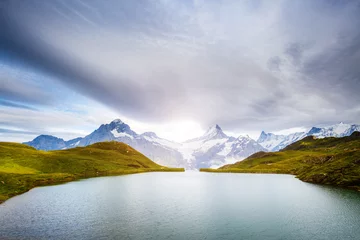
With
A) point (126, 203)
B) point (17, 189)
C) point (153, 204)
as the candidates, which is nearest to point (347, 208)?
point (153, 204)

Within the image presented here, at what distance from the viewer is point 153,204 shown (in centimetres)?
7200

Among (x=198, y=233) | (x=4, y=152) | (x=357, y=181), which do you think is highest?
(x=4, y=152)

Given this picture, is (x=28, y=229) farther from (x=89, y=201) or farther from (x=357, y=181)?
(x=357, y=181)

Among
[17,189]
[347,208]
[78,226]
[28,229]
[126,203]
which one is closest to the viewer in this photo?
[28,229]

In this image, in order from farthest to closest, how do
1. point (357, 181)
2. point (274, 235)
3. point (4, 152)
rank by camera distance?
1. point (4, 152)
2. point (357, 181)
3. point (274, 235)

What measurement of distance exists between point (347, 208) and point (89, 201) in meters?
79.2

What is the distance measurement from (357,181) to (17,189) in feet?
493

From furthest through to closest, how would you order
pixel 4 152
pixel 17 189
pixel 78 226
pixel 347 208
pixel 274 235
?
pixel 4 152
pixel 17 189
pixel 347 208
pixel 78 226
pixel 274 235

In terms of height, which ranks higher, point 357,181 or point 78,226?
point 357,181

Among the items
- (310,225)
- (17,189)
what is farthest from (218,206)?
(17,189)

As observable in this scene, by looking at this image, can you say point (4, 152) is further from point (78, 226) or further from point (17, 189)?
point (78, 226)

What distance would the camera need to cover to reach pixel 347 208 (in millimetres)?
64750

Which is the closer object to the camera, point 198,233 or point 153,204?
point 198,233

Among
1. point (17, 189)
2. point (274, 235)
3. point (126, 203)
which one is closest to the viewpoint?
point (274, 235)
